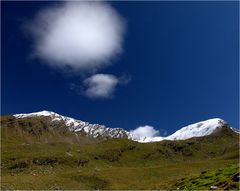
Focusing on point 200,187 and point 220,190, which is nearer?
point 220,190

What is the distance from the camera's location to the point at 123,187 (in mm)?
194125

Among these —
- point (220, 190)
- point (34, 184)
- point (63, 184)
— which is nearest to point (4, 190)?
point (34, 184)

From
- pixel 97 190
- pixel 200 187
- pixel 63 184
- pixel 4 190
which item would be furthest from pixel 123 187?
pixel 200 187

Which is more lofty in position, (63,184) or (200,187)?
(63,184)

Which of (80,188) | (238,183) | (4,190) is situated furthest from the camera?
(80,188)

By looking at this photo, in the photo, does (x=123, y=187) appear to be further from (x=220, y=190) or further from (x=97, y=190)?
(x=220, y=190)

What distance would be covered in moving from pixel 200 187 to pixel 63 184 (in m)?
136

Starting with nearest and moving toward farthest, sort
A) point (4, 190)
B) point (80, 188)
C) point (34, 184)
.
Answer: point (4, 190)
point (34, 184)
point (80, 188)

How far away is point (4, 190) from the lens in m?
134

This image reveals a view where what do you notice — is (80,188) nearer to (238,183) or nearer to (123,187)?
(123,187)

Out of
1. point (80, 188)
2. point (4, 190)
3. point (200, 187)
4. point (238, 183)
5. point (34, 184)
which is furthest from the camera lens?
point (80, 188)

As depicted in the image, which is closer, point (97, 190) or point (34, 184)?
point (34, 184)

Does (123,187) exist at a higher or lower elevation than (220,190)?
higher

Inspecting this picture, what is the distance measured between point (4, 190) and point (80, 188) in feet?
207
